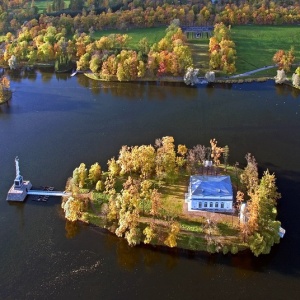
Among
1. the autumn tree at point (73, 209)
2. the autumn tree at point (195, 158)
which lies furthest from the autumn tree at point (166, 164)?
the autumn tree at point (73, 209)

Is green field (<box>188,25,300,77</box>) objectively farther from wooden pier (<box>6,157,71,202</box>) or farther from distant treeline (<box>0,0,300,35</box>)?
wooden pier (<box>6,157,71,202</box>)

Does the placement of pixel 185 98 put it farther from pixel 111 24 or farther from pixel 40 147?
pixel 111 24

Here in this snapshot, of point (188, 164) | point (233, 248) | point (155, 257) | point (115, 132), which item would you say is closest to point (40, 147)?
point (115, 132)

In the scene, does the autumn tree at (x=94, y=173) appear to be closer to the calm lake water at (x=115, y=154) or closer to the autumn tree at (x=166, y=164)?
the calm lake water at (x=115, y=154)

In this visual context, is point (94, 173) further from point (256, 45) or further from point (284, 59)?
point (256, 45)

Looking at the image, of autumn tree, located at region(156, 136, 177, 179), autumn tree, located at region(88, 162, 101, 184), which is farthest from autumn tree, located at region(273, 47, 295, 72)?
autumn tree, located at region(88, 162, 101, 184)

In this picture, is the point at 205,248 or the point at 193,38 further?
the point at 193,38
